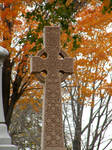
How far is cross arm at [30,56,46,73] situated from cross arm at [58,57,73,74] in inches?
15.4

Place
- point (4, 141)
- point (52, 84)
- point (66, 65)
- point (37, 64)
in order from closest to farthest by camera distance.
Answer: point (4, 141)
point (52, 84)
point (37, 64)
point (66, 65)

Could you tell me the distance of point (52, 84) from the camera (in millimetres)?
8578

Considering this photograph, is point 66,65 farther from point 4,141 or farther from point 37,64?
point 4,141

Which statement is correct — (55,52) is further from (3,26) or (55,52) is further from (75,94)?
(75,94)

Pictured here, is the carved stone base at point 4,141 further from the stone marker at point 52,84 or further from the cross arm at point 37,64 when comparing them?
the cross arm at point 37,64

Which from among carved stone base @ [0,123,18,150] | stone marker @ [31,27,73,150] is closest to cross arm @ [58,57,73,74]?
stone marker @ [31,27,73,150]

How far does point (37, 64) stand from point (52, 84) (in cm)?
59

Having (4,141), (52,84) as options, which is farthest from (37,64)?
(4,141)

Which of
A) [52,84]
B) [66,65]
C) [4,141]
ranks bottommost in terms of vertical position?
[4,141]

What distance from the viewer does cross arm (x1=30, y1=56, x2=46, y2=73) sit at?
344 inches

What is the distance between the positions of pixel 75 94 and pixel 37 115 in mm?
11554

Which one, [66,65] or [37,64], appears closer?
[37,64]

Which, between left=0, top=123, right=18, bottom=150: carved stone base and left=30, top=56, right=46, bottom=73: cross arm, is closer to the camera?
left=0, top=123, right=18, bottom=150: carved stone base

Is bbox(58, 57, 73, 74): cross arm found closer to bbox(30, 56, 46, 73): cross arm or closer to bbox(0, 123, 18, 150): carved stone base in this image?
bbox(30, 56, 46, 73): cross arm
